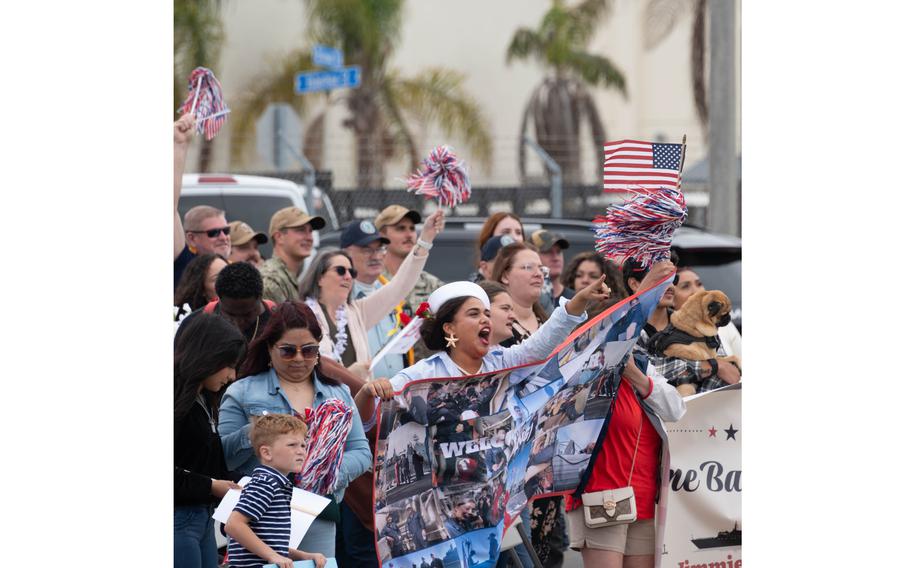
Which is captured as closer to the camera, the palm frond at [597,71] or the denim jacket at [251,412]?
the denim jacket at [251,412]

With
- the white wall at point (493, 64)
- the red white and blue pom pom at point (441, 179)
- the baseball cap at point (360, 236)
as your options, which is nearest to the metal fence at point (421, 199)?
the baseball cap at point (360, 236)

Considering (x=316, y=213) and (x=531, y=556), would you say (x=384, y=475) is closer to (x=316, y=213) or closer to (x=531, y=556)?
(x=531, y=556)

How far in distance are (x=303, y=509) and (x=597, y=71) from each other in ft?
91.7

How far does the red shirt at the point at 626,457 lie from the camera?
555cm

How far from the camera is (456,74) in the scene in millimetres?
29172

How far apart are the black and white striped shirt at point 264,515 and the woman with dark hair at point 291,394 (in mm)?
374

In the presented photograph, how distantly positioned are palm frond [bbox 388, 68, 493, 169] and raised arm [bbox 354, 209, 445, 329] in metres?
20.2

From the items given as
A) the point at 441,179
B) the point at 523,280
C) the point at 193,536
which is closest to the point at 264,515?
the point at 193,536

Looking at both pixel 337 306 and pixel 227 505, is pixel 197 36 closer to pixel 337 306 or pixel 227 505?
pixel 337 306

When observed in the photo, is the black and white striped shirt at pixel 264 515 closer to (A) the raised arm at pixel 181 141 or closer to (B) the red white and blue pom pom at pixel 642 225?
(A) the raised arm at pixel 181 141

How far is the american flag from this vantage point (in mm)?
5266
